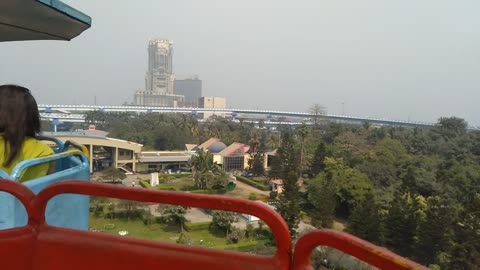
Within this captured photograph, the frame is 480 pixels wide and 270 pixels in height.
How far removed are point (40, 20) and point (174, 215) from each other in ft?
54.3

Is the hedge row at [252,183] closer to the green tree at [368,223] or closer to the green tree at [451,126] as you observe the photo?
the green tree at [368,223]

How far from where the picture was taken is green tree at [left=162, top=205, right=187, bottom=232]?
1784cm

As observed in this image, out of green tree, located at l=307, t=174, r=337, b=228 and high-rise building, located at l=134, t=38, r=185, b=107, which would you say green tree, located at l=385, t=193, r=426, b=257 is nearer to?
green tree, located at l=307, t=174, r=337, b=228

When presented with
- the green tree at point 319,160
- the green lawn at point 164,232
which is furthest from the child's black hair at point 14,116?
the green tree at point 319,160

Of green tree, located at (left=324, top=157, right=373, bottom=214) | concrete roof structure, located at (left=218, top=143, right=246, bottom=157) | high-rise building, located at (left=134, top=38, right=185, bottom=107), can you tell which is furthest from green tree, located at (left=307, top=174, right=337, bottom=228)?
high-rise building, located at (left=134, top=38, right=185, bottom=107)

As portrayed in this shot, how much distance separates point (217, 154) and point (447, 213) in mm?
20562

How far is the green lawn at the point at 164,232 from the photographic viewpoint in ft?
53.4

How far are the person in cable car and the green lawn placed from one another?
14563 millimetres

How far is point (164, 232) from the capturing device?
17.5m

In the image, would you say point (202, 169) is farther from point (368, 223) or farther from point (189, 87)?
point (189, 87)

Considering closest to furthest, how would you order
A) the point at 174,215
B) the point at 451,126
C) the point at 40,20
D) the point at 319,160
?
the point at 40,20
the point at 174,215
the point at 319,160
the point at 451,126

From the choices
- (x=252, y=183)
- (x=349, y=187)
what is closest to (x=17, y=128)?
(x=349, y=187)

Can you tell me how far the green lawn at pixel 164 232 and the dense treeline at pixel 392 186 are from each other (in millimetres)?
2386

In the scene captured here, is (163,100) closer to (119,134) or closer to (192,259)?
(119,134)
